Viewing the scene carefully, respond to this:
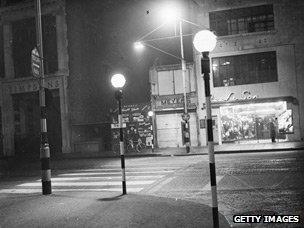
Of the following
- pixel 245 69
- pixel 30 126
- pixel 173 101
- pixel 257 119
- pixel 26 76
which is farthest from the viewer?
pixel 30 126

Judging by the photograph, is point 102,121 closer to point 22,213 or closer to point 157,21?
point 157,21

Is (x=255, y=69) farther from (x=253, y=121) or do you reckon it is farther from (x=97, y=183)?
(x=97, y=183)

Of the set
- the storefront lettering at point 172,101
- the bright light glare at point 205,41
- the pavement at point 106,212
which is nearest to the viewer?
the bright light glare at point 205,41

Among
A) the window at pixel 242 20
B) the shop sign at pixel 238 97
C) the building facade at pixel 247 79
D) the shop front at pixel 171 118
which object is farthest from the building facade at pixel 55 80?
the window at pixel 242 20

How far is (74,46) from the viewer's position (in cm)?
3541

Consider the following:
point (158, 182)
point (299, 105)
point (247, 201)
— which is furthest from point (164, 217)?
point (299, 105)

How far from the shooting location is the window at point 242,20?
99.3ft

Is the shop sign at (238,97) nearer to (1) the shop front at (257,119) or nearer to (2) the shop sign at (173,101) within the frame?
(1) the shop front at (257,119)

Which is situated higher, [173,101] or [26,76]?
[26,76]

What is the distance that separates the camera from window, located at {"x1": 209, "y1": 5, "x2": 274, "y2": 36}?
3027 cm

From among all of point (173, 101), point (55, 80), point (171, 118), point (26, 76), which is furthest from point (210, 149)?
point (26, 76)

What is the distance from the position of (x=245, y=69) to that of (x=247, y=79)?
0.85m

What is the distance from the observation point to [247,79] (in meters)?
30.2

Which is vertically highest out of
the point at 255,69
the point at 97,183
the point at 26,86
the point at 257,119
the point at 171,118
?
the point at 26,86
